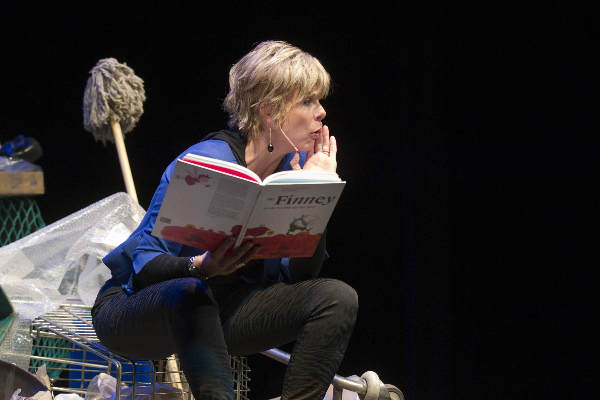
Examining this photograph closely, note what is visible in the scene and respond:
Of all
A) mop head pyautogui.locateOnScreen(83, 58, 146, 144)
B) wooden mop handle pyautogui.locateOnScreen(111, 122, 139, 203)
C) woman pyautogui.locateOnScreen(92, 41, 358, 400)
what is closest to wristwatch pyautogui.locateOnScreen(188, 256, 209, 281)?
woman pyautogui.locateOnScreen(92, 41, 358, 400)

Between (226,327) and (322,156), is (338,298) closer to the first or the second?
(226,327)

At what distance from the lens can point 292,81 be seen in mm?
1451

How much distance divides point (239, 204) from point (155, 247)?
0.92 feet

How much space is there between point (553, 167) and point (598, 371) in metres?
0.56

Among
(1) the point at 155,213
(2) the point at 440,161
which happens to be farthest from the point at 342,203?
(1) the point at 155,213

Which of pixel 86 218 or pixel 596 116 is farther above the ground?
pixel 596 116

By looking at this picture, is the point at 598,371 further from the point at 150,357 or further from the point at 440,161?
the point at 150,357

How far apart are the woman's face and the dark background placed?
2.52ft

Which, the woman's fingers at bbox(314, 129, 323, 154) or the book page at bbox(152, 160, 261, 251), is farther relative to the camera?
the woman's fingers at bbox(314, 129, 323, 154)

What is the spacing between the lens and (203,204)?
41.7 inches

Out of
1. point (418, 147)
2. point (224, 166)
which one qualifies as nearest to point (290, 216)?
point (224, 166)

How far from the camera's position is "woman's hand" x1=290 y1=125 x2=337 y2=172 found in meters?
1.42

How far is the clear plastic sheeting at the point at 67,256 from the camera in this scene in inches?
72.0

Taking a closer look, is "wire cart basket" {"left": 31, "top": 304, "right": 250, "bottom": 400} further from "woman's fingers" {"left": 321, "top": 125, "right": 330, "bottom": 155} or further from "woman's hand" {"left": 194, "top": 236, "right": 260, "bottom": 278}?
"woman's fingers" {"left": 321, "top": 125, "right": 330, "bottom": 155}
